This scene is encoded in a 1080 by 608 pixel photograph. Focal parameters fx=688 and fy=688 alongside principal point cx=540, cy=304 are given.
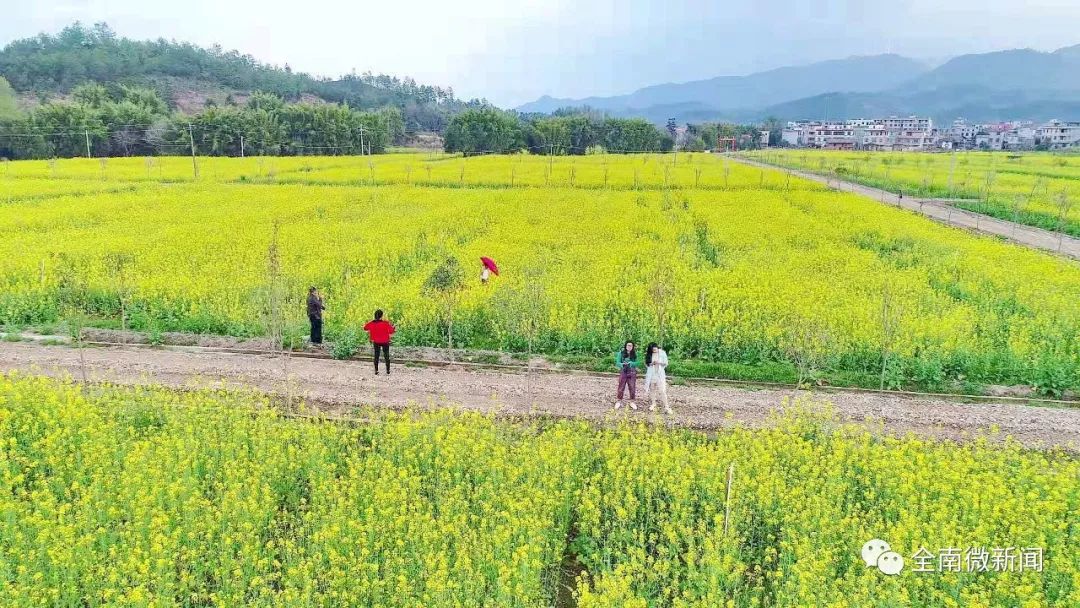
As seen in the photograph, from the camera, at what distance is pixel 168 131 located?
81.3 metres

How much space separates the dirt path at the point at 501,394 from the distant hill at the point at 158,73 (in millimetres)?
134035

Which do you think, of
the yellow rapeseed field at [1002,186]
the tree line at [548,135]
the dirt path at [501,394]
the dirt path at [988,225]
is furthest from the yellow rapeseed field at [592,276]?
the tree line at [548,135]

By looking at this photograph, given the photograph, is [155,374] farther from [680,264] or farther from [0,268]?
[680,264]

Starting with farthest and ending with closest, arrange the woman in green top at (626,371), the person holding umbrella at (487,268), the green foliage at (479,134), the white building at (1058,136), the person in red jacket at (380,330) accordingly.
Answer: the white building at (1058,136) < the green foliage at (479,134) < the person holding umbrella at (487,268) < the person in red jacket at (380,330) < the woman in green top at (626,371)

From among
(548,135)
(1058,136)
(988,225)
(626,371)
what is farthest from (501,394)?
(1058,136)

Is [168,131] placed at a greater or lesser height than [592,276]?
greater

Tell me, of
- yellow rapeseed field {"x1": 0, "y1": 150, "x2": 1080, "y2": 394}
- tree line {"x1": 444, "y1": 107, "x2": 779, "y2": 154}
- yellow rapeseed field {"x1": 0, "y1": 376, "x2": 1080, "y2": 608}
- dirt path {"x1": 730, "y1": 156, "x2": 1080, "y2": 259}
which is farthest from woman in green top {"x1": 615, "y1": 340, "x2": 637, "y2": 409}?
tree line {"x1": 444, "y1": 107, "x2": 779, "y2": 154}

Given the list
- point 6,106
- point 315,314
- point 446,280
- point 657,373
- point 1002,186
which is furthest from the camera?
point 6,106

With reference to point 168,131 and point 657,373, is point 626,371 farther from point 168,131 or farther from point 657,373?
point 168,131

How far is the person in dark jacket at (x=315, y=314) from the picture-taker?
1606 cm

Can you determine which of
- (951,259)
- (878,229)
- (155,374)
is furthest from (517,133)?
(155,374)

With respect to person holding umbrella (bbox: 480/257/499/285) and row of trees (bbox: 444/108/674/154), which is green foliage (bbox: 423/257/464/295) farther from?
row of trees (bbox: 444/108/674/154)

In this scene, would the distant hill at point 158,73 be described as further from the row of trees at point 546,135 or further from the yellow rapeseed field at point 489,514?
the yellow rapeseed field at point 489,514

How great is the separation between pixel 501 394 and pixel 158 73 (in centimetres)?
17436
